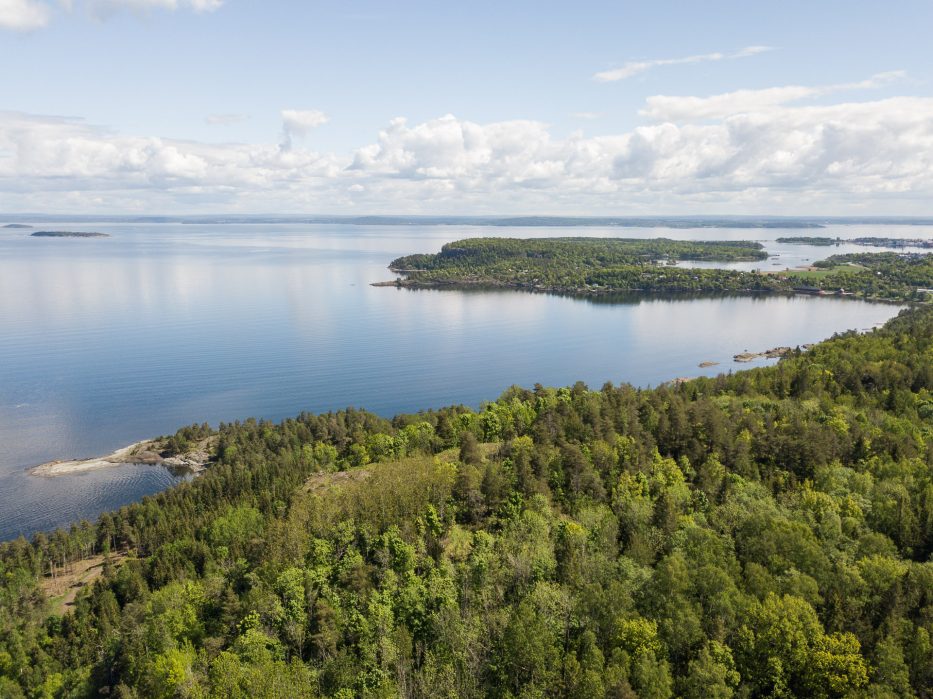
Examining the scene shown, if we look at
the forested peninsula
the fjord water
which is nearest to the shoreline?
the fjord water

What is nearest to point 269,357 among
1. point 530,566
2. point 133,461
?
point 133,461

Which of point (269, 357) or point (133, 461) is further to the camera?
point (269, 357)

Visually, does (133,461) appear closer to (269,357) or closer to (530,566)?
(269,357)

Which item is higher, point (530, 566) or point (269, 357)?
point (269, 357)

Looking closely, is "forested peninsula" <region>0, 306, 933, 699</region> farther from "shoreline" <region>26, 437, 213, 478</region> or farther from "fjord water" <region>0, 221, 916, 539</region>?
"fjord water" <region>0, 221, 916, 539</region>

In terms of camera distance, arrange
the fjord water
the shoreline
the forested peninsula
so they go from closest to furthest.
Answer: the forested peninsula
the shoreline
the fjord water

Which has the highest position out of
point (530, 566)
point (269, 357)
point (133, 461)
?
point (269, 357)

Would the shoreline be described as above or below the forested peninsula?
below

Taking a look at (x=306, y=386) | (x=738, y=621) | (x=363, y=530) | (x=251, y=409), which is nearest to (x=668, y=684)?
(x=738, y=621)

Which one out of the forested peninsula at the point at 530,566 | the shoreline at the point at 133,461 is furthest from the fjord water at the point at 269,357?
the forested peninsula at the point at 530,566

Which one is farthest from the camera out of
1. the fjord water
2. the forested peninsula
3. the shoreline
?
the fjord water
